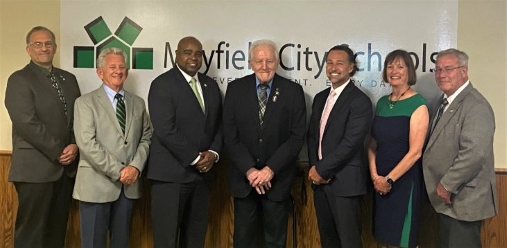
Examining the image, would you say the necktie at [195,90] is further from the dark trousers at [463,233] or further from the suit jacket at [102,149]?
the dark trousers at [463,233]

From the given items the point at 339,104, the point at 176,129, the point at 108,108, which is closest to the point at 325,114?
the point at 339,104

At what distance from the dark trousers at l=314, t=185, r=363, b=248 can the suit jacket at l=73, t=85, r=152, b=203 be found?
3.92 feet

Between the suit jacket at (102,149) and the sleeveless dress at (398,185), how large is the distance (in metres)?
1.55

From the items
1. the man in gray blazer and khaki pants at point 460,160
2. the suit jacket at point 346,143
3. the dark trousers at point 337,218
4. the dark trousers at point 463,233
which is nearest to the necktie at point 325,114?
the suit jacket at point 346,143

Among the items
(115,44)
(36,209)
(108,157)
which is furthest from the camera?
(115,44)

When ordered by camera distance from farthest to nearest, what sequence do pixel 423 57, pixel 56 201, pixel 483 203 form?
pixel 423 57
pixel 56 201
pixel 483 203

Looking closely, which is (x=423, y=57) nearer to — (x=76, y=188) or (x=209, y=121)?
(x=209, y=121)

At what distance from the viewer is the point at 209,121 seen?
119 inches

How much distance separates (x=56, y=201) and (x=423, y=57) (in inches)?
112

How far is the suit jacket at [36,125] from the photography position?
298 cm

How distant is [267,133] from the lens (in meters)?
2.98

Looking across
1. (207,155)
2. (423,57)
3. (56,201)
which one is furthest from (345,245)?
(56,201)

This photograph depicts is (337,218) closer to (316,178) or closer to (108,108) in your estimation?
(316,178)

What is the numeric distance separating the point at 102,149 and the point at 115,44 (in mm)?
1112
